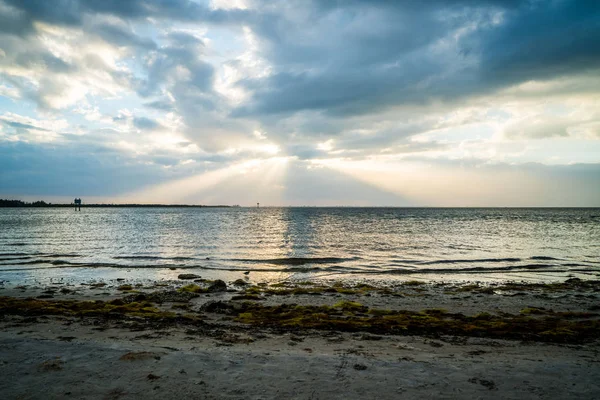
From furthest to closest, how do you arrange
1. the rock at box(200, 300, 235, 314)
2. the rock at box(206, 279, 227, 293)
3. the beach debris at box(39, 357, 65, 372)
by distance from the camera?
1. the rock at box(206, 279, 227, 293)
2. the rock at box(200, 300, 235, 314)
3. the beach debris at box(39, 357, 65, 372)

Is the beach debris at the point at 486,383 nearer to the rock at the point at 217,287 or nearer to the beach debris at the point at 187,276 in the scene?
the rock at the point at 217,287

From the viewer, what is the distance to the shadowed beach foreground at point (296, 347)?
19.5ft

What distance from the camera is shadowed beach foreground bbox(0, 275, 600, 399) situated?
594 cm

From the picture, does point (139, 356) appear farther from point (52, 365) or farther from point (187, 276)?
point (187, 276)

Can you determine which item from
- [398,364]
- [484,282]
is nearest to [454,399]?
[398,364]

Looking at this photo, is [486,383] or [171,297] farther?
[171,297]

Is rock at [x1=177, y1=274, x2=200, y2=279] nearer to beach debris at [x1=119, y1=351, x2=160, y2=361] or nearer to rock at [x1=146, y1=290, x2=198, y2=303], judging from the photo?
rock at [x1=146, y1=290, x2=198, y2=303]

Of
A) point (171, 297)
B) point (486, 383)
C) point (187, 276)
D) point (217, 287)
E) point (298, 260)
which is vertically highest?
point (486, 383)

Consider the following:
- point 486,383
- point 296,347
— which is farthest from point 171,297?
point 486,383

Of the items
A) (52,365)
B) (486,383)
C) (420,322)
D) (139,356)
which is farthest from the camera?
(420,322)

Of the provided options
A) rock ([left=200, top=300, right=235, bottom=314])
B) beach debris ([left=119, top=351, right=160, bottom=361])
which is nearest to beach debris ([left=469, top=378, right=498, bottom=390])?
beach debris ([left=119, top=351, right=160, bottom=361])

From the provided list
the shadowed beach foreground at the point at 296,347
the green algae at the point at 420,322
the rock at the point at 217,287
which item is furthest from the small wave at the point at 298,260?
the green algae at the point at 420,322

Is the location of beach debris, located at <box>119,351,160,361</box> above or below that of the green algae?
above

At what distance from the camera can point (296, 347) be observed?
26.4ft
